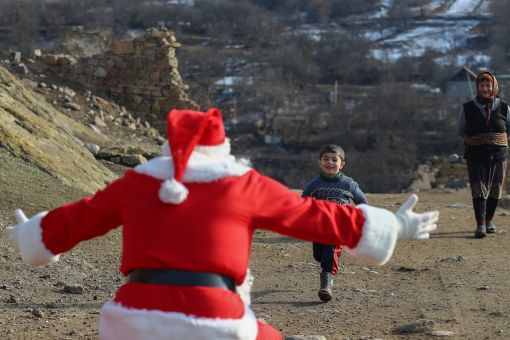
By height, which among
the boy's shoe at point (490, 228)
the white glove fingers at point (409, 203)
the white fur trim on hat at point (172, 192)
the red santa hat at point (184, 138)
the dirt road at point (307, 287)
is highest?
the red santa hat at point (184, 138)

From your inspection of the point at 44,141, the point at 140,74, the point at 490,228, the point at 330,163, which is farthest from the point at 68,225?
the point at 140,74

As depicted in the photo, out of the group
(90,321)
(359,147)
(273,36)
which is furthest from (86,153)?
(273,36)

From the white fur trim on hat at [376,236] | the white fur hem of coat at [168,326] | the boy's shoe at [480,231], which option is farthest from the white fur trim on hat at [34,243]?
the boy's shoe at [480,231]

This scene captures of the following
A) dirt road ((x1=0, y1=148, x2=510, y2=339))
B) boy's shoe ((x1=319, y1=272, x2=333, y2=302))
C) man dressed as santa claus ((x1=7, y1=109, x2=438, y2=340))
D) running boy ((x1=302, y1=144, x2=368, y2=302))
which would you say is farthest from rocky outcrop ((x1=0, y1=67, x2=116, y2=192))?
man dressed as santa claus ((x1=7, y1=109, x2=438, y2=340))

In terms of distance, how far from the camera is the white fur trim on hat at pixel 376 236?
4.24 metres

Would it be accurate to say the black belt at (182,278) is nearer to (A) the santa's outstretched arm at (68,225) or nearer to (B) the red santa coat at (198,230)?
(B) the red santa coat at (198,230)

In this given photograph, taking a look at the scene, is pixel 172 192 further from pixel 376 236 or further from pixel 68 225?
pixel 376 236

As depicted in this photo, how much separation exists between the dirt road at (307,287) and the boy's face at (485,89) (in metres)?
1.29

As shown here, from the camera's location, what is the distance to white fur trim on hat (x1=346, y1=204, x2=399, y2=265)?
424 centimetres

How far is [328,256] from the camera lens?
692cm

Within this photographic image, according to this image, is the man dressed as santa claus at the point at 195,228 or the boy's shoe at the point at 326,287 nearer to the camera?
the man dressed as santa claus at the point at 195,228

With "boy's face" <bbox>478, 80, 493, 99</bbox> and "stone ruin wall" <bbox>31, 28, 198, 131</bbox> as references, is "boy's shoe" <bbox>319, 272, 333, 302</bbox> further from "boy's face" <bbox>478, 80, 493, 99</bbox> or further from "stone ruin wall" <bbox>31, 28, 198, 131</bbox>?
"stone ruin wall" <bbox>31, 28, 198, 131</bbox>

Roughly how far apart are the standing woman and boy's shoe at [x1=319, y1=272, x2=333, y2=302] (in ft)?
10.9

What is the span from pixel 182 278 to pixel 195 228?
19cm
